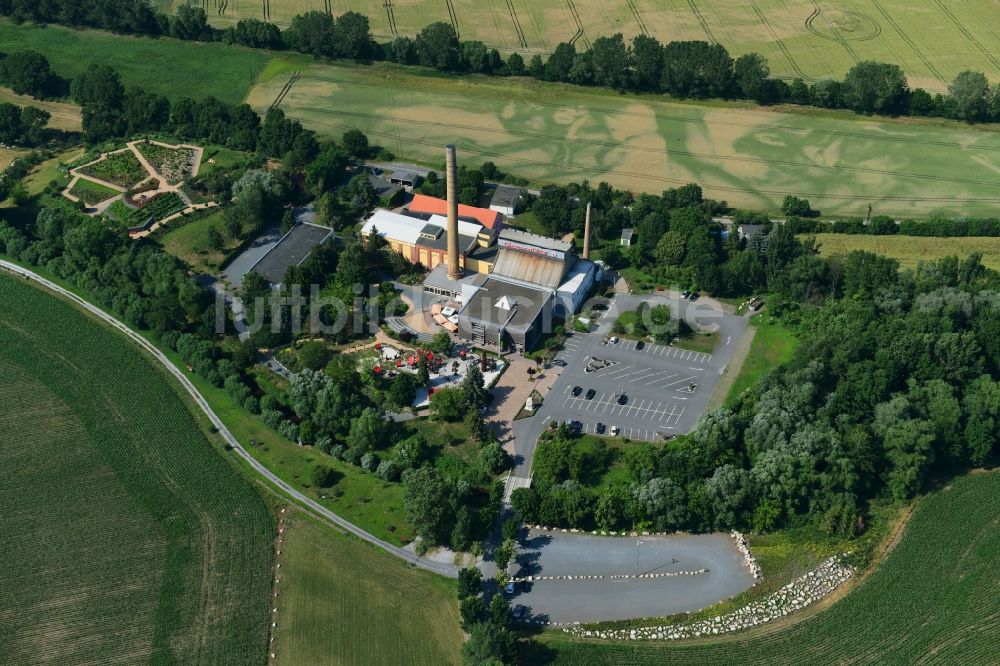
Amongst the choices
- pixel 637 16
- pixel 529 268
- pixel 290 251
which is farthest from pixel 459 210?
pixel 637 16

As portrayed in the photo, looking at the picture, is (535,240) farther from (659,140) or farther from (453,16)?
(453,16)

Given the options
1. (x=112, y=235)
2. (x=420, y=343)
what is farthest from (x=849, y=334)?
(x=112, y=235)

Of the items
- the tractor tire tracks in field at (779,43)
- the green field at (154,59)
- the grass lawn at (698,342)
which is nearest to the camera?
the grass lawn at (698,342)

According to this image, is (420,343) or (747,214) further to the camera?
(747,214)

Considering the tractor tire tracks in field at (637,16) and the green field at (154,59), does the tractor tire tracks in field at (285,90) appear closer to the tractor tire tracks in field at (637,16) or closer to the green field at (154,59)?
the green field at (154,59)

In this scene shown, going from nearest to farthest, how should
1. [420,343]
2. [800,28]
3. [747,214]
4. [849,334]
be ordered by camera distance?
1. [849,334]
2. [420,343]
3. [747,214]
4. [800,28]

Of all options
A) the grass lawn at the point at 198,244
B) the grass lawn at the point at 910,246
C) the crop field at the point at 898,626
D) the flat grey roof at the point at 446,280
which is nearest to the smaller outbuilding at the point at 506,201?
the flat grey roof at the point at 446,280

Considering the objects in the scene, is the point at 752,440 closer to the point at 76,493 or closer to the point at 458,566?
the point at 458,566

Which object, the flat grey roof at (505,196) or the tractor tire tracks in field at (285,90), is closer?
the flat grey roof at (505,196)
